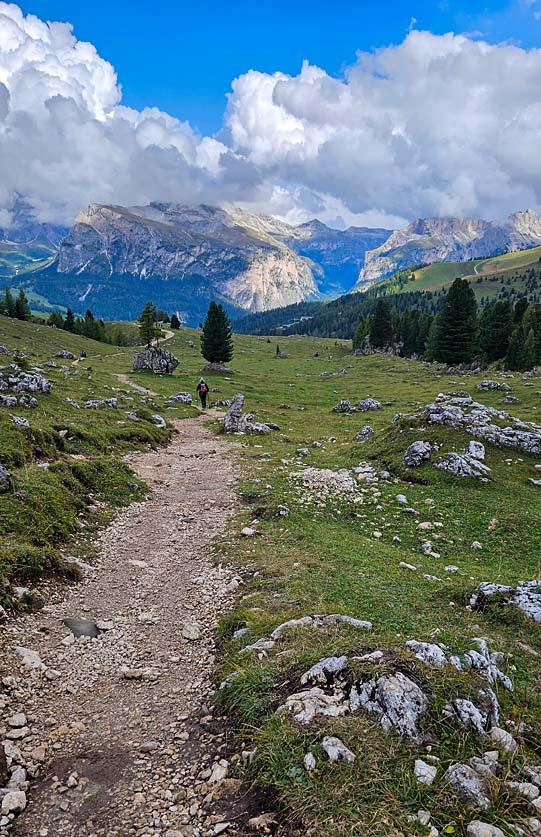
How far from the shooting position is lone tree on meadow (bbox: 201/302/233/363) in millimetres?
71812

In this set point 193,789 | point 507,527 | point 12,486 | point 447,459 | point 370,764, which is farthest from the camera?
point 447,459

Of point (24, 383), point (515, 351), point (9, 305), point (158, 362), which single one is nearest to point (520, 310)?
point (515, 351)

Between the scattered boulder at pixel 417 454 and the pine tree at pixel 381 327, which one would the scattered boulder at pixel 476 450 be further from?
the pine tree at pixel 381 327

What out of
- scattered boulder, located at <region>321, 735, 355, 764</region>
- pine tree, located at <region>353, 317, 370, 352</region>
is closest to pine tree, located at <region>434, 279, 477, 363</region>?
pine tree, located at <region>353, 317, 370, 352</region>

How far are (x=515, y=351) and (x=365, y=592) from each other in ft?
257

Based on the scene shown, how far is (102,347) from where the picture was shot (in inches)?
4040

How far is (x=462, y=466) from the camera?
747 inches

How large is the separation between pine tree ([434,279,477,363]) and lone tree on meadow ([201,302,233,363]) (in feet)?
134

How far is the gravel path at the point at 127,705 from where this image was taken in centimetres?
541

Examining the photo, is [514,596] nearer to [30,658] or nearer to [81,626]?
[81,626]

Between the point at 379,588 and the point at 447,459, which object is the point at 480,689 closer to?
the point at 379,588

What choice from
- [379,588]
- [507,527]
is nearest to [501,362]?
[507,527]

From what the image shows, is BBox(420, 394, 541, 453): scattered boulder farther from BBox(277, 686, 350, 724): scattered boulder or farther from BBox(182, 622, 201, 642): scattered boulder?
BBox(277, 686, 350, 724): scattered boulder

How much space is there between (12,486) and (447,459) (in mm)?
17209
